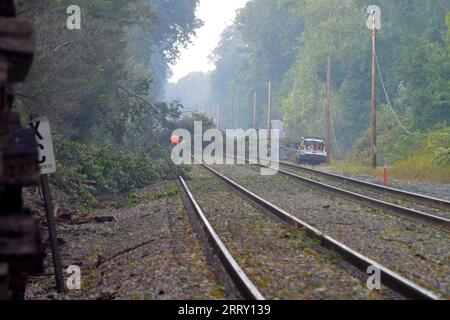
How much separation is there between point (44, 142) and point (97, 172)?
1304 centimetres

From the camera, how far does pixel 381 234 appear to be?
1233 cm

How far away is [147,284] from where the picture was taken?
331 inches

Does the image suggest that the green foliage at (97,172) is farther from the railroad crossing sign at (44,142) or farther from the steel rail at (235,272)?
the railroad crossing sign at (44,142)

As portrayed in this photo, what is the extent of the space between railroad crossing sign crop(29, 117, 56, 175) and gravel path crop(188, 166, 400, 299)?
3.17 m

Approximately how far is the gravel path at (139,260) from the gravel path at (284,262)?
642 mm

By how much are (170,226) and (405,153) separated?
27.4 metres

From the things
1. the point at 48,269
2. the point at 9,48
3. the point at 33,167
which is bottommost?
the point at 48,269

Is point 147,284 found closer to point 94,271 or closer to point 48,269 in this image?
point 94,271

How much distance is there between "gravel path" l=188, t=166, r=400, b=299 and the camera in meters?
7.84

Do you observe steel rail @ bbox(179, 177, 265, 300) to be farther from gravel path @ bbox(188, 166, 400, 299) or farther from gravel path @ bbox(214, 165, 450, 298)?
gravel path @ bbox(214, 165, 450, 298)

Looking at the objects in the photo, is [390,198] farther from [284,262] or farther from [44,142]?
[44,142]

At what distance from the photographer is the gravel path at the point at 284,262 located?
25.7 feet

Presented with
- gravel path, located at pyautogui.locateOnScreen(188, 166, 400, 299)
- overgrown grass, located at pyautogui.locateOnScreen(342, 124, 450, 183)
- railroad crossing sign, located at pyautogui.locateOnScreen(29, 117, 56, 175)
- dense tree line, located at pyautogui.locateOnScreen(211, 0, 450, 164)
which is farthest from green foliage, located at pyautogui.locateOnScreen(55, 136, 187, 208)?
dense tree line, located at pyautogui.locateOnScreen(211, 0, 450, 164)
